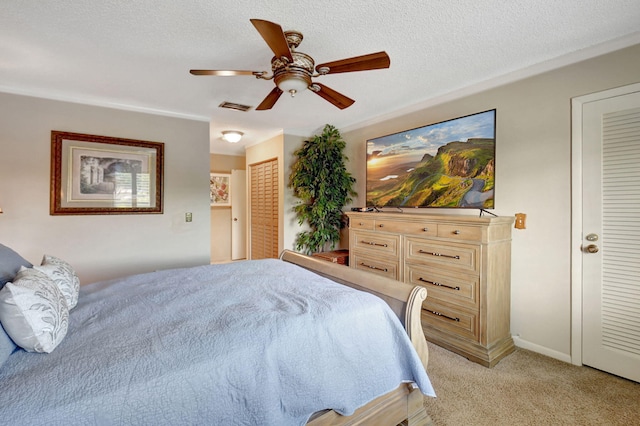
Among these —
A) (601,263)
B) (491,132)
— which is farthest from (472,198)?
(601,263)

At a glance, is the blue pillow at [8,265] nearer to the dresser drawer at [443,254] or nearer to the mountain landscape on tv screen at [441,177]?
the dresser drawer at [443,254]

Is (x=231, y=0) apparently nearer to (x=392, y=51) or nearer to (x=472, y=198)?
(x=392, y=51)

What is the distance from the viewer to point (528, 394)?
6.38 feet

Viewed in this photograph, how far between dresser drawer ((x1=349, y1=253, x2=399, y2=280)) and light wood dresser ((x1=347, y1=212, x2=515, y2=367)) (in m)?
0.03

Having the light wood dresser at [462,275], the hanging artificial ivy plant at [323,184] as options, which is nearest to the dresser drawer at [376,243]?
the light wood dresser at [462,275]

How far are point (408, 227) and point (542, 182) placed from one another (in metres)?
1.14

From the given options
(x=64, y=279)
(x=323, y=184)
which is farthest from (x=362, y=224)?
(x=64, y=279)

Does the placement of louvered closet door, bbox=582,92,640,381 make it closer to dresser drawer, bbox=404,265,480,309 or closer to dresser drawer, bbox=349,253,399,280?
dresser drawer, bbox=404,265,480,309

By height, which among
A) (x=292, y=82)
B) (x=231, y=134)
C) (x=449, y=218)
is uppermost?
(x=231, y=134)

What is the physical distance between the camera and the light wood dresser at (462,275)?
233cm

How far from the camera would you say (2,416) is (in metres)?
0.79

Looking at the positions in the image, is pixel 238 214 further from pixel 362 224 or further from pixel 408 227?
pixel 408 227

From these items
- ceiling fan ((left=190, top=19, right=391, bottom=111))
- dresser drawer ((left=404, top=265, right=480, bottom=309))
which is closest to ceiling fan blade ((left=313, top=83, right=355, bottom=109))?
ceiling fan ((left=190, top=19, right=391, bottom=111))

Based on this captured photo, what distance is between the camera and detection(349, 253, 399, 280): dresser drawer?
9.87ft
